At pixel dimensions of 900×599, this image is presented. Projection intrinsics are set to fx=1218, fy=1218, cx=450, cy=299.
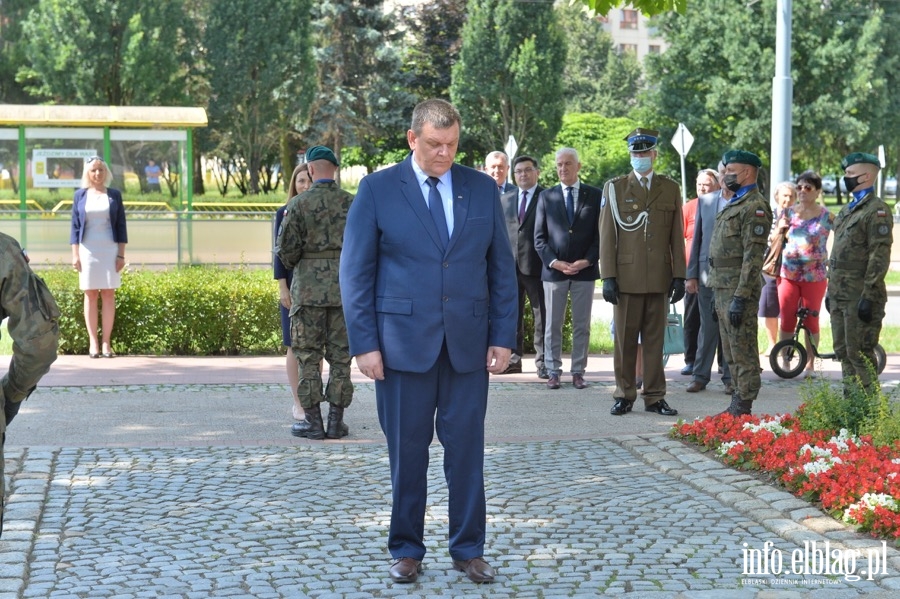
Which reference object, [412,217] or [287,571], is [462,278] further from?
[287,571]

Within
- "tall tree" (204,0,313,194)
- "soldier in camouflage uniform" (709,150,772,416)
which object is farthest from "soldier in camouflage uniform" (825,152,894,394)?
"tall tree" (204,0,313,194)

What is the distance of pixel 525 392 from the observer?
10531mm

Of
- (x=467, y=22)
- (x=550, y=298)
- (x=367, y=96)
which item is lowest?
(x=550, y=298)

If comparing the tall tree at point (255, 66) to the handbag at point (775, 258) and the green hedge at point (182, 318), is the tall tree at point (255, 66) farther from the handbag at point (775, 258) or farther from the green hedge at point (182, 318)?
the handbag at point (775, 258)

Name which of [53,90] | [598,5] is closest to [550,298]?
[598,5]

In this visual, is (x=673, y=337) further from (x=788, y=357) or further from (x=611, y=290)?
(x=611, y=290)

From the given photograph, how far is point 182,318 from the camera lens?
496 inches

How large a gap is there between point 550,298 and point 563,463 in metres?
3.33

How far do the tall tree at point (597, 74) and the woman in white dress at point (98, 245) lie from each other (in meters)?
69.1

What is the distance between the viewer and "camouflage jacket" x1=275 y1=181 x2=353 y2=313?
8117 mm

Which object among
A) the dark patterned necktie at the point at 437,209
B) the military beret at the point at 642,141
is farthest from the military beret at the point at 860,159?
the dark patterned necktie at the point at 437,209

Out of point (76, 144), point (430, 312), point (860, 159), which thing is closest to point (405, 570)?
point (430, 312)

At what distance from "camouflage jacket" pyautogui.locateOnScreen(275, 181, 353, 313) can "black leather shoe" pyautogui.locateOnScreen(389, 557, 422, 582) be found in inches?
124

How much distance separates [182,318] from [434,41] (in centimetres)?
4819
